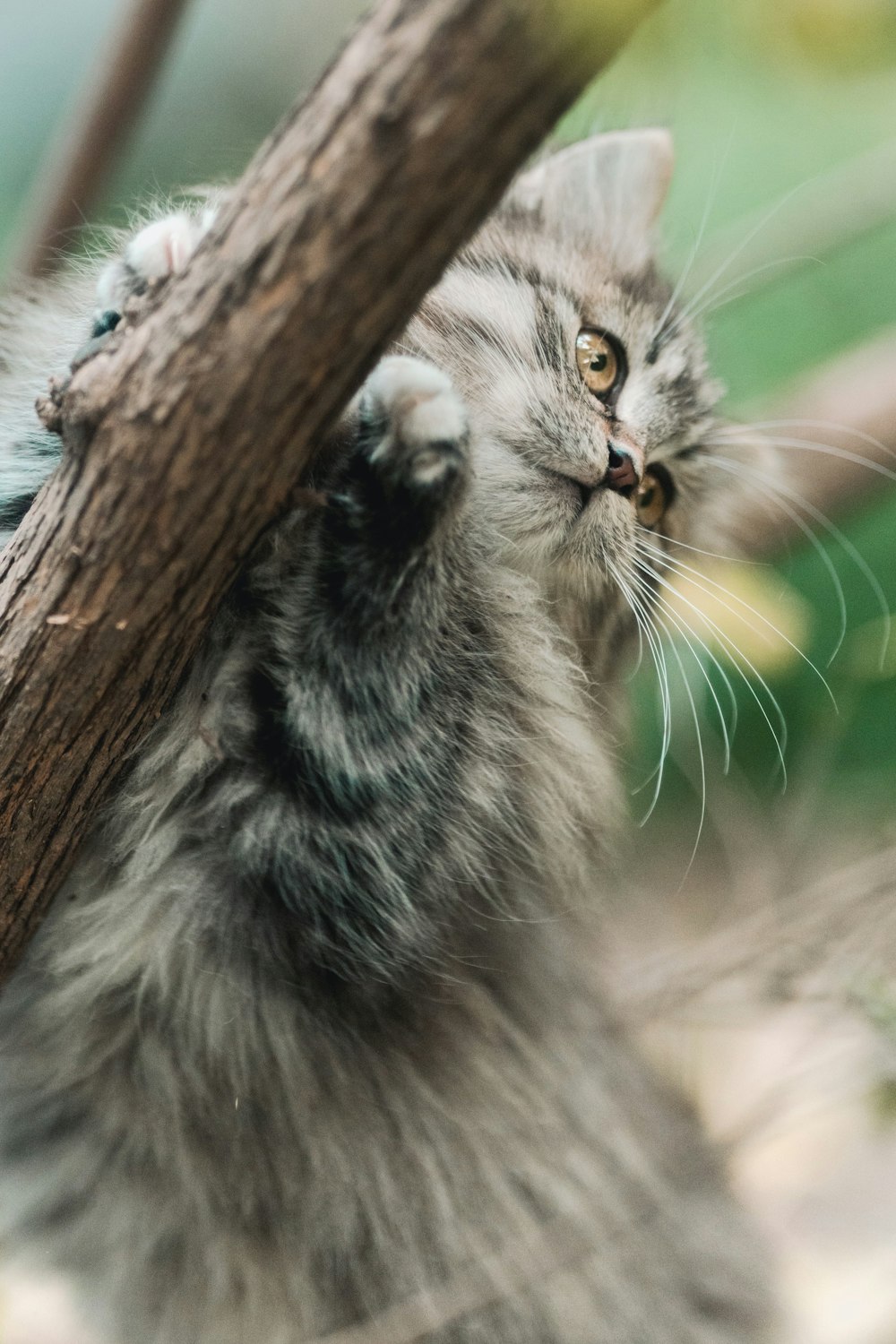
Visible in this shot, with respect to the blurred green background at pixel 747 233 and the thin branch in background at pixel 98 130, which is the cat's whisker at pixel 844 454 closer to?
the blurred green background at pixel 747 233

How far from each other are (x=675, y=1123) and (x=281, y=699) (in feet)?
4.53

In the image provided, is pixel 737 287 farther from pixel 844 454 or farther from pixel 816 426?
pixel 844 454

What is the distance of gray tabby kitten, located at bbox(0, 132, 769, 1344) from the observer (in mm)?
1261

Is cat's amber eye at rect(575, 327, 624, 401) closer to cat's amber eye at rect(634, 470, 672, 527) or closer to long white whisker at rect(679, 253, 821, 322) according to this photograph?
cat's amber eye at rect(634, 470, 672, 527)

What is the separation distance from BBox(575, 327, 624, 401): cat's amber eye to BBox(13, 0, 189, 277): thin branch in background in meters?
1.01

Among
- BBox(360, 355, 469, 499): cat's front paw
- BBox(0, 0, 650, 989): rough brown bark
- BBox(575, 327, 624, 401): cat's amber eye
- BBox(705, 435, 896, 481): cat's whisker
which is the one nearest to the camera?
BBox(0, 0, 650, 989): rough brown bark

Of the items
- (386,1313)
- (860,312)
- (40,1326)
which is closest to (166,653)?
(386,1313)

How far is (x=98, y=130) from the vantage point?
2201mm

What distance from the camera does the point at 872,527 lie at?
293 centimetres

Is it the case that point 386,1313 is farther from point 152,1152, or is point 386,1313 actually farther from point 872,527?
point 872,527

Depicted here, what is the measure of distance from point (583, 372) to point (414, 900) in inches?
33.2

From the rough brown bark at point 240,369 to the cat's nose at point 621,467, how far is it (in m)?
0.76

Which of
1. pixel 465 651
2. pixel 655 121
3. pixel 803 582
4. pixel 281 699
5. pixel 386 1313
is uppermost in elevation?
pixel 655 121

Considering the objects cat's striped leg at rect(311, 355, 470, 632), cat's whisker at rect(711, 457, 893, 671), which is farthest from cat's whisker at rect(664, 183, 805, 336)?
cat's striped leg at rect(311, 355, 470, 632)
